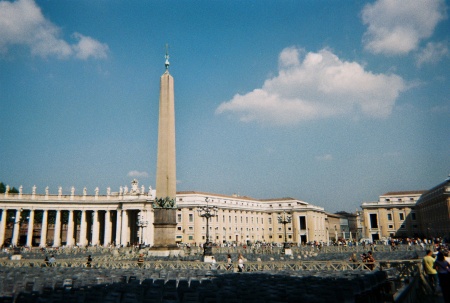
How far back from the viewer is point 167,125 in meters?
26.8

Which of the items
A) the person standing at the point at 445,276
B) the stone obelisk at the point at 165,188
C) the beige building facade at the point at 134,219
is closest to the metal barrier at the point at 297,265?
the person standing at the point at 445,276

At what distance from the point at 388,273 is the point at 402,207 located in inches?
3328

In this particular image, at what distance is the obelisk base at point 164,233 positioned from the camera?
25758mm

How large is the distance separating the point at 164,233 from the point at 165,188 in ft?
11.1

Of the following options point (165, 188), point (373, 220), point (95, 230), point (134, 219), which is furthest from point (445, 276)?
point (373, 220)

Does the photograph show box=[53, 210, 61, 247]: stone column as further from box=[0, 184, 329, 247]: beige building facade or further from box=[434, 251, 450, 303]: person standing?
box=[434, 251, 450, 303]: person standing

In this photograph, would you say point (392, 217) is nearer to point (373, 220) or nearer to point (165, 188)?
point (373, 220)

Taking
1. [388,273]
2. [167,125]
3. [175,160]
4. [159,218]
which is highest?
[167,125]

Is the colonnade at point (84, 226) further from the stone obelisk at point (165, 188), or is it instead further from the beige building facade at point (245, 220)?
the stone obelisk at point (165, 188)

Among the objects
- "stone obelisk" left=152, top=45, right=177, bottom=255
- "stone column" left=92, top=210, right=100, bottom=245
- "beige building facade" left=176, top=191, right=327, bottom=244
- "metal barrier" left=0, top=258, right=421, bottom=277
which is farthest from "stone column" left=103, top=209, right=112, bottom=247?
"metal barrier" left=0, top=258, right=421, bottom=277

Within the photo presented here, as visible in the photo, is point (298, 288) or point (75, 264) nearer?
point (298, 288)

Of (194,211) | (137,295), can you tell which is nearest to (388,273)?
(137,295)

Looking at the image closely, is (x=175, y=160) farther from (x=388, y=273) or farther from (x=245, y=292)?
(x=245, y=292)

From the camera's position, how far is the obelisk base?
2576cm
